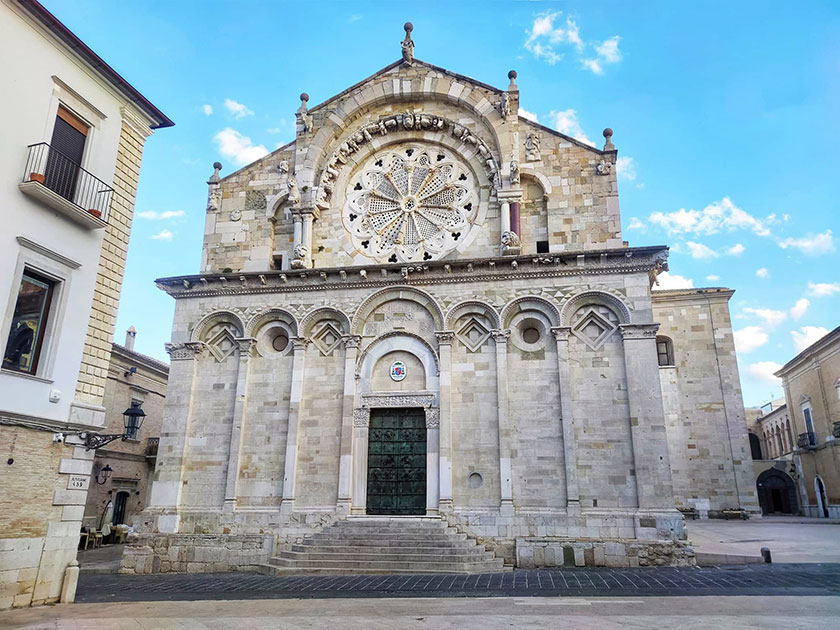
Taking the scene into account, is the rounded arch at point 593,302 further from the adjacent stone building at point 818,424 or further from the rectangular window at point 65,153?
the adjacent stone building at point 818,424

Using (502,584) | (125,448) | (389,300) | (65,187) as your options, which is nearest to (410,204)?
(389,300)

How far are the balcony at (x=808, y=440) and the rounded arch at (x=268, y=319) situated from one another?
32.4m

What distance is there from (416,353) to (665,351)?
16.2 metres

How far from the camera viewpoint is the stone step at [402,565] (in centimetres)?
1352

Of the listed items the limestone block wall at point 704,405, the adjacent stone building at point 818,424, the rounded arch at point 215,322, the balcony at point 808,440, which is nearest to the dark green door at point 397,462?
the rounded arch at point 215,322

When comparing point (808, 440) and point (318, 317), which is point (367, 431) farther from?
point (808, 440)

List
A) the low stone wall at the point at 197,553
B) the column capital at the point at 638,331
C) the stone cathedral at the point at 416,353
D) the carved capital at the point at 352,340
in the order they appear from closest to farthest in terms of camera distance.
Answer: the stone cathedral at the point at 416,353
the low stone wall at the point at 197,553
the column capital at the point at 638,331
the carved capital at the point at 352,340

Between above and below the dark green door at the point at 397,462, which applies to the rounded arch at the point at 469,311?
above

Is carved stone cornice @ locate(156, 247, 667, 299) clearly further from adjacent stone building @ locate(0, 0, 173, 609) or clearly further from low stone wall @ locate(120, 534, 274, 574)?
low stone wall @ locate(120, 534, 274, 574)

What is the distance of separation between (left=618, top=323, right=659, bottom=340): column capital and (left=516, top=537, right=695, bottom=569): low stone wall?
5.27 metres

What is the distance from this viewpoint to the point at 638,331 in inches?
624

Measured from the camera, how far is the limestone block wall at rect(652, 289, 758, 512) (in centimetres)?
2559

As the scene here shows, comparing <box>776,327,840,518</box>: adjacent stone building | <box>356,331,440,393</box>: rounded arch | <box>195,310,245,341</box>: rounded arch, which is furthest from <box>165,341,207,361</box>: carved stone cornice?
<box>776,327,840,518</box>: adjacent stone building

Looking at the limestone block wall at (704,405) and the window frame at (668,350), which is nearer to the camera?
the limestone block wall at (704,405)
